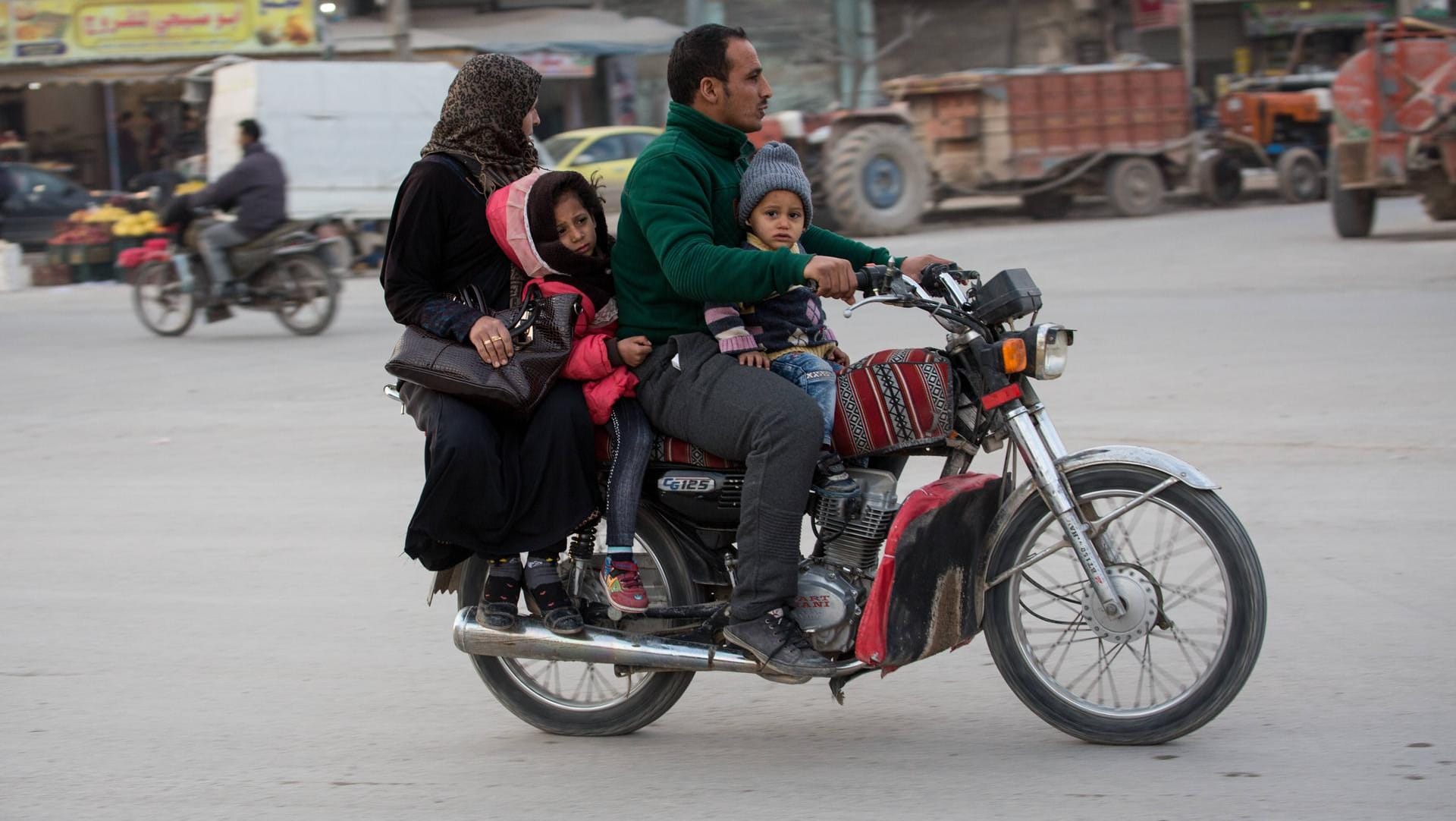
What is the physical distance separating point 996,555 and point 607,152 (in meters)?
18.5

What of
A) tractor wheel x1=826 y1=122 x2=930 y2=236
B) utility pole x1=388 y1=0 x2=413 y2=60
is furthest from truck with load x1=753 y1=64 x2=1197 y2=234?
utility pole x1=388 y1=0 x2=413 y2=60

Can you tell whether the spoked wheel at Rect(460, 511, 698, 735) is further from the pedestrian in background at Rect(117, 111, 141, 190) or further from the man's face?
the pedestrian in background at Rect(117, 111, 141, 190)

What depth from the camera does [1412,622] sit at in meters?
4.71

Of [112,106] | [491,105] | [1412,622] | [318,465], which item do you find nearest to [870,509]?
[491,105]

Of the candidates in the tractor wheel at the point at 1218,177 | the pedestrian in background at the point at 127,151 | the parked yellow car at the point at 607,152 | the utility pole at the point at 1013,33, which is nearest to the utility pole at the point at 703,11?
the utility pole at the point at 1013,33

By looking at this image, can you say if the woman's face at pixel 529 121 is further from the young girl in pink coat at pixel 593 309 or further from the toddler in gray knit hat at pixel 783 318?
the toddler in gray knit hat at pixel 783 318

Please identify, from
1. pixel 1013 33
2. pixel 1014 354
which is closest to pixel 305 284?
pixel 1014 354

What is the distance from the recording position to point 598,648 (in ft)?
12.8

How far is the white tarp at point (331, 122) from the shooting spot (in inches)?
786

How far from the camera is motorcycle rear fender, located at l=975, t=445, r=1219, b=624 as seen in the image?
360cm

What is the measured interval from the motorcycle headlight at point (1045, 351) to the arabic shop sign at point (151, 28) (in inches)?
955

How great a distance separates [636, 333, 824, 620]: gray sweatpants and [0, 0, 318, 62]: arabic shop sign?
78.2 ft

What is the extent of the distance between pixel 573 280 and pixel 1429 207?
1573 cm

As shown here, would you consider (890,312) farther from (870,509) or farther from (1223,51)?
(1223,51)
